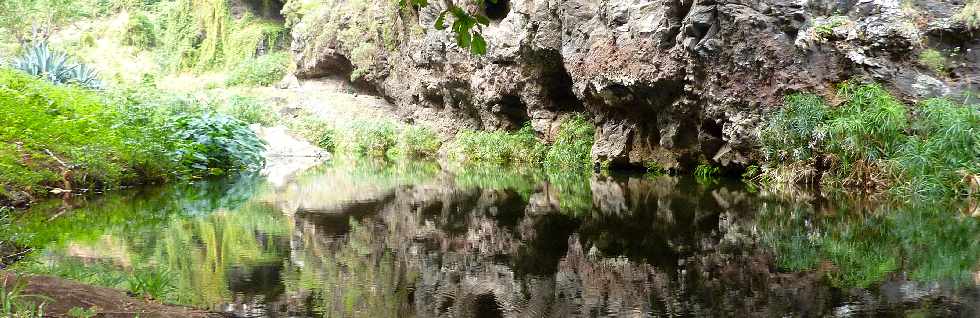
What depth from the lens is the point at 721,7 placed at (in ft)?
45.1

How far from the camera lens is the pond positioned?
160 inches

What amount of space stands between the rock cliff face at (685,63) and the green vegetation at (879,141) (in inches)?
23.4

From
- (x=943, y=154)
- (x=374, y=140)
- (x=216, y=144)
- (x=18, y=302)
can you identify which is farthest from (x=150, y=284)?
(x=374, y=140)

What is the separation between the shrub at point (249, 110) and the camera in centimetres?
2850

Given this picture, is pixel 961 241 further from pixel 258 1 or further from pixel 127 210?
pixel 258 1

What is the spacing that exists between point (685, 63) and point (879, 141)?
174 inches

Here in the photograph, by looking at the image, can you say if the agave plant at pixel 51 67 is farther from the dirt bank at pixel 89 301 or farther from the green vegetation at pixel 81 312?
the green vegetation at pixel 81 312

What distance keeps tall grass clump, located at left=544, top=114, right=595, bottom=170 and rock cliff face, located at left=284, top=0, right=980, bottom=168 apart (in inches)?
31.8

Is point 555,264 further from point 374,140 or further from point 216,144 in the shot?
point 374,140

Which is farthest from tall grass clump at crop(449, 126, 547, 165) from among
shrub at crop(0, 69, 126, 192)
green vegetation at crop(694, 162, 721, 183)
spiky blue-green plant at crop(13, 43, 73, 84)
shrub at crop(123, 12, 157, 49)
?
shrub at crop(123, 12, 157, 49)

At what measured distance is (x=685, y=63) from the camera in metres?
14.7

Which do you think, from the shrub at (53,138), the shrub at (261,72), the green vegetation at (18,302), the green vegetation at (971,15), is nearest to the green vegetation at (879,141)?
the green vegetation at (971,15)

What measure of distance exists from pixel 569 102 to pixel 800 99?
31.6 ft

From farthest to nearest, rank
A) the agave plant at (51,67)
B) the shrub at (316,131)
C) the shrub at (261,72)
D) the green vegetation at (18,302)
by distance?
the shrub at (261,72), the shrub at (316,131), the agave plant at (51,67), the green vegetation at (18,302)
